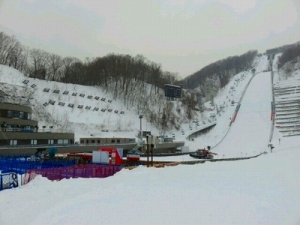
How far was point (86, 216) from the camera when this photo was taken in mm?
9664

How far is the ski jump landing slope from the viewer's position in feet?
159

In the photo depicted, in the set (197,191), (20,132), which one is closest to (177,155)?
(20,132)

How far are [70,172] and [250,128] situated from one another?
1907 inches

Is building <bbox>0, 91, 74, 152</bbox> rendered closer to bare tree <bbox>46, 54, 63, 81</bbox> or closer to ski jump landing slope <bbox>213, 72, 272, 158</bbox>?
ski jump landing slope <bbox>213, 72, 272, 158</bbox>

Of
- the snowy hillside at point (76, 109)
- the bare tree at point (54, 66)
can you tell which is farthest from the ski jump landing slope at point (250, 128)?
the bare tree at point (54, 66)

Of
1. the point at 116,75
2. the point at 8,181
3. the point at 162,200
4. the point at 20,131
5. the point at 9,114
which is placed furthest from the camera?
the point at 116,75

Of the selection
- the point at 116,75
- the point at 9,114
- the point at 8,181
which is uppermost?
the point at 116,75

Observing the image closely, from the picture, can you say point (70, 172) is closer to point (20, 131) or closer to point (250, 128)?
point (20, 131)

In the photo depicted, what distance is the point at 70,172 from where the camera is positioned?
18.3 metres

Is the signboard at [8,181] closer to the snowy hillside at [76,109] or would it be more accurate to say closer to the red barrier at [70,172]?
the red barrier at [70,172]

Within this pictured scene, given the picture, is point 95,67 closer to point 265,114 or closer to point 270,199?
point 265,114

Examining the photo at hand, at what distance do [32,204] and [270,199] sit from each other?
373 inches

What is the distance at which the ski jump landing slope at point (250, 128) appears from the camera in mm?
48506

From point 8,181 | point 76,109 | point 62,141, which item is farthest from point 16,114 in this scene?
point 8,181
